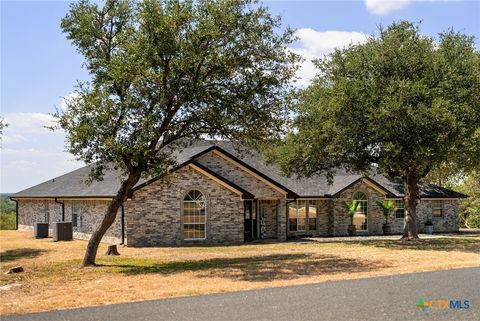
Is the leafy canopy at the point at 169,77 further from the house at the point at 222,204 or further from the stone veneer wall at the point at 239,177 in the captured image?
the stone veneer wall at the point at 239,177

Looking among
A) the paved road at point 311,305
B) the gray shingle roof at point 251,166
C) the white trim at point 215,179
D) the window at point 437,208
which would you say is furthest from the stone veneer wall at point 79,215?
the window at point 437,208

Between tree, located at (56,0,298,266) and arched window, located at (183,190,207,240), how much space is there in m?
7.77

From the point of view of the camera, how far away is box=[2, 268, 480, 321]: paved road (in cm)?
1048

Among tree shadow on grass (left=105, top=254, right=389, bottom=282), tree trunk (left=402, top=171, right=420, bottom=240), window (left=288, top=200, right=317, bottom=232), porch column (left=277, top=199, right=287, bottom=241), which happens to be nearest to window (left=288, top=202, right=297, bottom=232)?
window (left=288, top=200, right=317, bottom=232)

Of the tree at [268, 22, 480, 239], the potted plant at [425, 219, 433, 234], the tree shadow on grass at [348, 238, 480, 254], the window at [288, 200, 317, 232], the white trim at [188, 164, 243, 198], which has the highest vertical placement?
the tree at [268, 22, 480, 239]

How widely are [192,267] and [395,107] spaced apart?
11.6 metres

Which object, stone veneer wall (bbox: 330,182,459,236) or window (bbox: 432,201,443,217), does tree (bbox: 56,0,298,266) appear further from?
window (bbox: 432,201,443,217)

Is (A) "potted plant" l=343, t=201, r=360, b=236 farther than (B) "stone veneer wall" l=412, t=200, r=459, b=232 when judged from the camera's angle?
No

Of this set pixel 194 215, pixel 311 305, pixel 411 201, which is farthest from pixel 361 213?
pixel 311 305

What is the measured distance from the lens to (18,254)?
24.6 m

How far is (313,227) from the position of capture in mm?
35031

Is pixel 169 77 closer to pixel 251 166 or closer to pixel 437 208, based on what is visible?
pixel 251 166

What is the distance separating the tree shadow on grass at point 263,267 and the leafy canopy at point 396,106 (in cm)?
696

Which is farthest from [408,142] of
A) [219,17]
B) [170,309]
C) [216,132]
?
[170,309]
